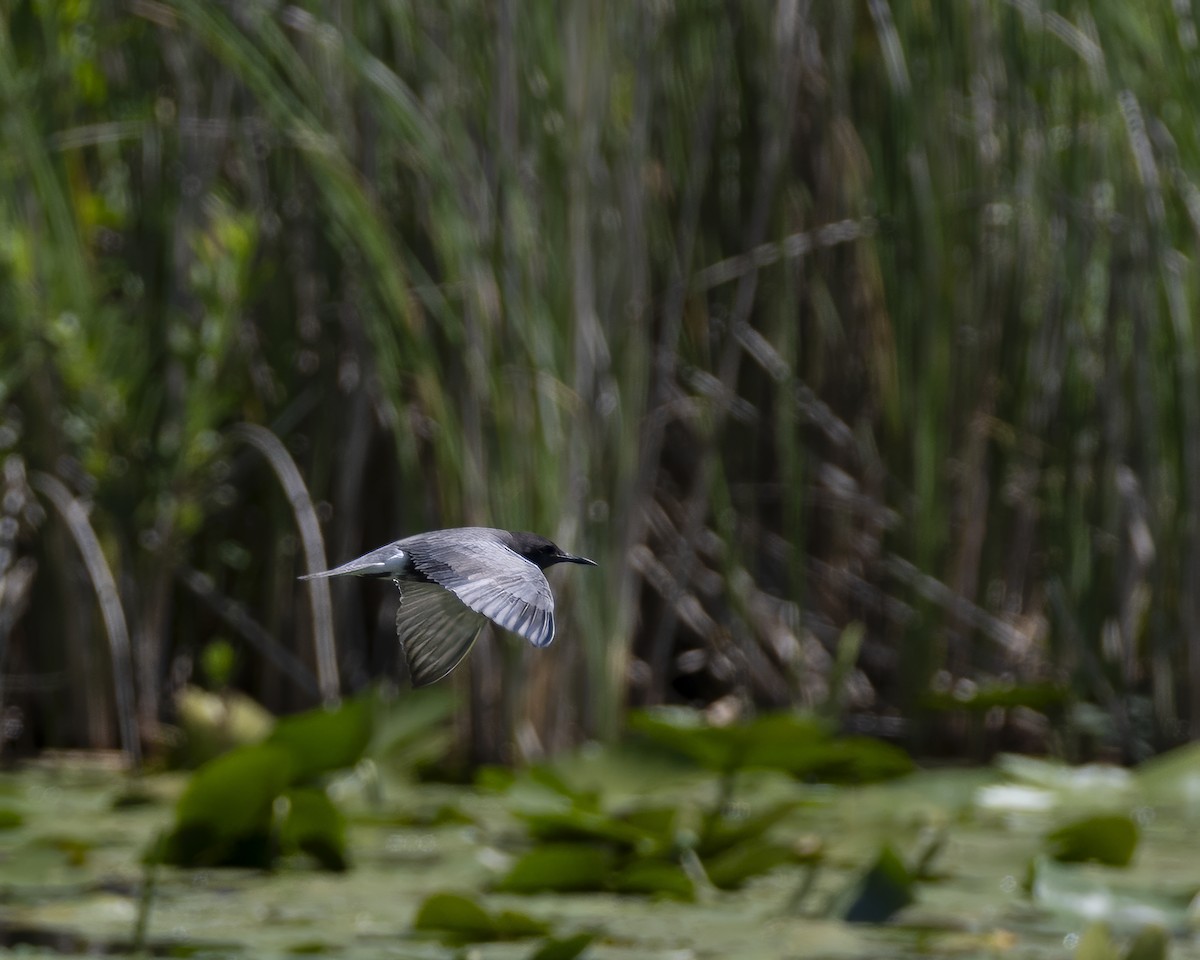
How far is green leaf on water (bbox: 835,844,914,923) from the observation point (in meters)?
2.48

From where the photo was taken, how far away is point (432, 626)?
1.70m

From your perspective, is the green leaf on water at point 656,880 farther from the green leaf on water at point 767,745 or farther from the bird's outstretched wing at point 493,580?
the bird's outstretched wing at point 493,580

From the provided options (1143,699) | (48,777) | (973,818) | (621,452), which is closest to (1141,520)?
(1143,699)

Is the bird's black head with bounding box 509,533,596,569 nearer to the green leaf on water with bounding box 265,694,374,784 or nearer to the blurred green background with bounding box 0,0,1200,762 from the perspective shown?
the green leaf on water with bounding box 265,694,374,784

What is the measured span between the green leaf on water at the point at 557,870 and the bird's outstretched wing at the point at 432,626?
3.10 ft

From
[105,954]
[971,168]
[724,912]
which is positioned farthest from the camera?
[971,168]

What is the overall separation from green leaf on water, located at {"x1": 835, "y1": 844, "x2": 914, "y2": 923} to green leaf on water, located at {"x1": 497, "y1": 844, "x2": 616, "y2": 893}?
0.38 meters

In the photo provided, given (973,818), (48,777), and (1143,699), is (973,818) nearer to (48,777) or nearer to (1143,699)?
(1143,699)

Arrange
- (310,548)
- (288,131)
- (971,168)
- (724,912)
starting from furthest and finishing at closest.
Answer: (971,168) → (310,548) → (288,131) → (724,912)

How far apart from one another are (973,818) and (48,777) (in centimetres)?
174

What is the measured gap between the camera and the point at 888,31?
3.68 m

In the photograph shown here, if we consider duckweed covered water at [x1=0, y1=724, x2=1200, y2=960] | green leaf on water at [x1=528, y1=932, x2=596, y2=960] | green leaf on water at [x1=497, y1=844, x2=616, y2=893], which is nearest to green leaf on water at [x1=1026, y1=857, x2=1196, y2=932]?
duckweed covered water at [x1=0, y1=724, x2=1200, y2=960]

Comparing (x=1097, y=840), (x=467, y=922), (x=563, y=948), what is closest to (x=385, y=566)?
(x=563, y=948)

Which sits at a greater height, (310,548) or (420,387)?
Answer: (420,387)
